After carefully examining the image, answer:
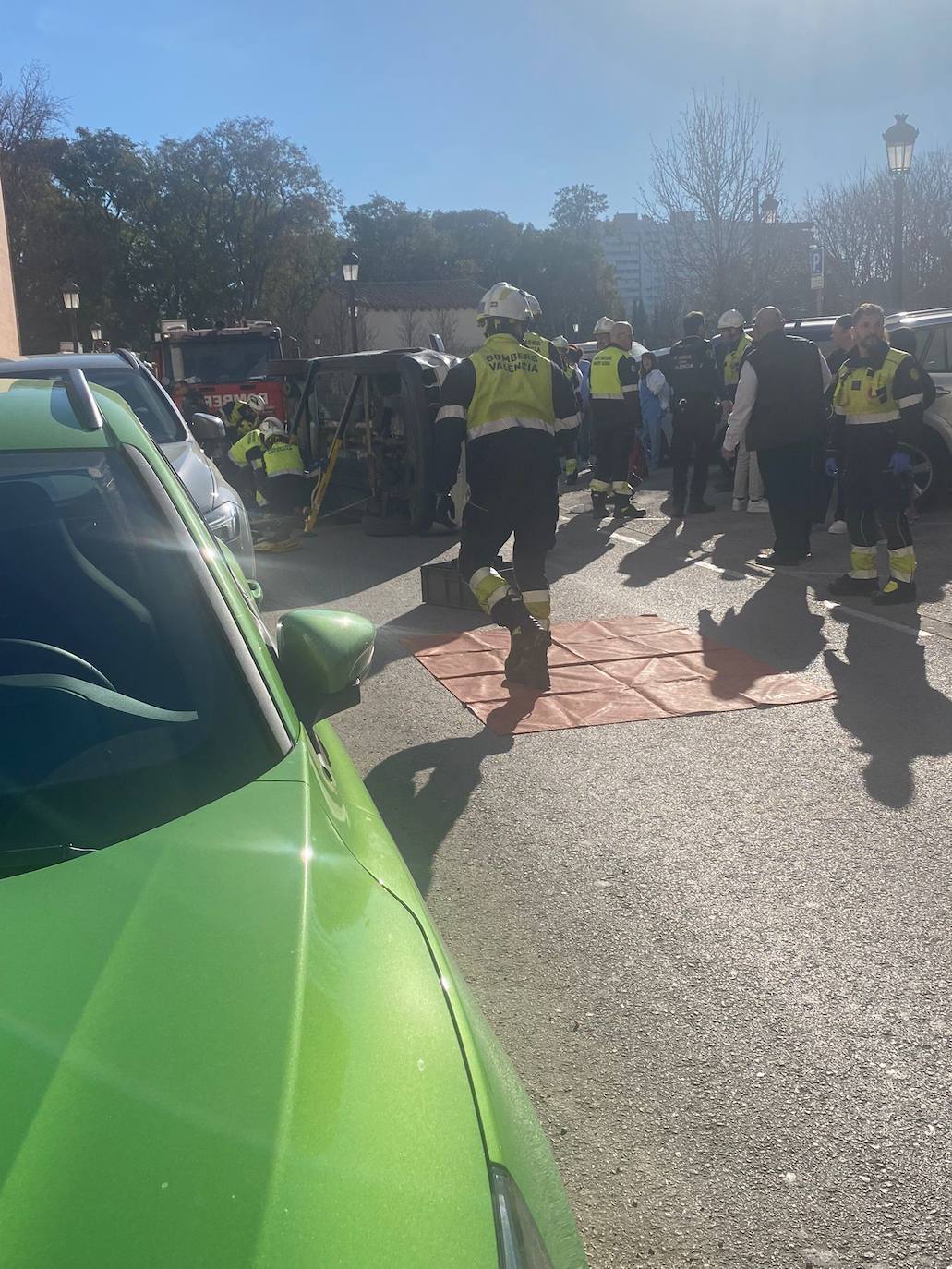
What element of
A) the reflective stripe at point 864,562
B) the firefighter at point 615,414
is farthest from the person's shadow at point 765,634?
the firefighter at point 615,414

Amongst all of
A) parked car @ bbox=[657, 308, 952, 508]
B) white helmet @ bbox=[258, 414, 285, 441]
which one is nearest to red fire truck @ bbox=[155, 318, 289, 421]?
white helmet @ bbox=[258, 414, 285, 441]

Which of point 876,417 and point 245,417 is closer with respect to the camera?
point 876,417

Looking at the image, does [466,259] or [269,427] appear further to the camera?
[466,259]

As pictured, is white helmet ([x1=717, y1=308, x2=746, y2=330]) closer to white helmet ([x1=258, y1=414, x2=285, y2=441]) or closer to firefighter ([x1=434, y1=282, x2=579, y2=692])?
white helmet ([x1=258, y1=414, x2=285, y2=441])

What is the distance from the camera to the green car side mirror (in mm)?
2438

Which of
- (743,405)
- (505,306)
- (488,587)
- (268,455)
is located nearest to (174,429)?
(505,306)

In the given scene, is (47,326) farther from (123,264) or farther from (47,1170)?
(47,1170)

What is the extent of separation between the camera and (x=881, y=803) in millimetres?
4965

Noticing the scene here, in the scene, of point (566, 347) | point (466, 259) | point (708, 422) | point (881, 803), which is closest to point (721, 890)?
point (881, 803)

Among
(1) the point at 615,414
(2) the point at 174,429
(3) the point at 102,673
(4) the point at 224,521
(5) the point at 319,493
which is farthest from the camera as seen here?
(5) the point at 319,493

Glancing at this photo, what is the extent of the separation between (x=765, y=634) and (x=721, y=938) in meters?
4.33

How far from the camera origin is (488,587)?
682cm

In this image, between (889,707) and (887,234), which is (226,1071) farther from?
(887,234)

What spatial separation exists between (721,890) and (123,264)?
206 ft
